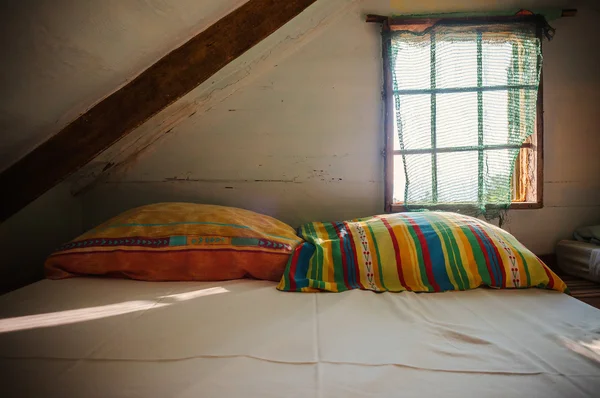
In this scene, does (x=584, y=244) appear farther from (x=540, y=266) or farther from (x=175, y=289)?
(x=175, y=289)

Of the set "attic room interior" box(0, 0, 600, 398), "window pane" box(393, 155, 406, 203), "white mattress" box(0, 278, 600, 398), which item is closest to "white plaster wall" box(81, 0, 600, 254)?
"attic room interior" box(0, 0, 600, 398)

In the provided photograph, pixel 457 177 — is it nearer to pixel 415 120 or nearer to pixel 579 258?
pixel 415 120

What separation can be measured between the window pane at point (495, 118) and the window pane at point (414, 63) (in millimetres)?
398

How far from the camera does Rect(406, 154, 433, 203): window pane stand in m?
2.08

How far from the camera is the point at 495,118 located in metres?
2.05

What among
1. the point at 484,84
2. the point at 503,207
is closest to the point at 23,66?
the point at 484,84

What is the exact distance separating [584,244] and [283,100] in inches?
81.3

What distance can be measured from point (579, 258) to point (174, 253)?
227cm

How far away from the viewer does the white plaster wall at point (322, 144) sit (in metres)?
2.10

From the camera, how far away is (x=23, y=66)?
2.97 ft

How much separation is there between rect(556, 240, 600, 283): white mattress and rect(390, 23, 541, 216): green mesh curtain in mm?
449

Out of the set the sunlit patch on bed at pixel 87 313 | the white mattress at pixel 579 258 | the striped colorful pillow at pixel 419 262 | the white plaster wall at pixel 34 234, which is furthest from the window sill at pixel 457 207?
the white plaster wall at pixel 34 234

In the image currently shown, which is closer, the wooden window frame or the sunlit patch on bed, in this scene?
the sunlit patch on bed

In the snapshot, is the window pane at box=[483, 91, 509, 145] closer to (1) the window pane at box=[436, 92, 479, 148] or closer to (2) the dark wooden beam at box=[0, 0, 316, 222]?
(1) the window pane at box=[436, 92, 479, 148]
